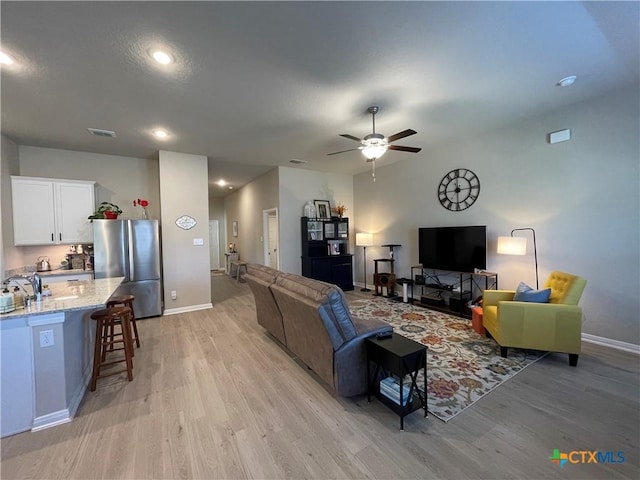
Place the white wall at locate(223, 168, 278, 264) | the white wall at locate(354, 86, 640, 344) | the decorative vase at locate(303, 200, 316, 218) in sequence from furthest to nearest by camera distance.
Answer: the white wall at locate(223, 168, 278, 264) < the decorative vase at locate(303, 200, 316, 218) < the white wall at locate(354, 86, 640, 344)

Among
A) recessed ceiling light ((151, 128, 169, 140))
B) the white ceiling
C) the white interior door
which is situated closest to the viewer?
the white ceiling

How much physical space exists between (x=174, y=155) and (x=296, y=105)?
2.85 meters

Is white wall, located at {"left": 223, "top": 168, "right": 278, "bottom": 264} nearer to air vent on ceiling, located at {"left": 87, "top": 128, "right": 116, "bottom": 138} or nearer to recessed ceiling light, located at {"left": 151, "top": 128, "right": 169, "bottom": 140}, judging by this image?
recessed ceiling light, located at {"left": 151, "top": 128, "right": 169, "bottom": 140}

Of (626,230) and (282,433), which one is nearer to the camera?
(282,433)

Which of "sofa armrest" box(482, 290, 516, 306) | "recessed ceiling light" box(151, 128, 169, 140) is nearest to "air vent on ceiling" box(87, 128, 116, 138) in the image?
"recessed ceiling light" box(151, 128, 169, 140)

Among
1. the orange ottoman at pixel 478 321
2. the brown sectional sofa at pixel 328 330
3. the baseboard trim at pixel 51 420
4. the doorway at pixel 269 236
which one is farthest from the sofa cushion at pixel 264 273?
the doorway at pixel 269 236

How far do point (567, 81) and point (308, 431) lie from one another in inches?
164

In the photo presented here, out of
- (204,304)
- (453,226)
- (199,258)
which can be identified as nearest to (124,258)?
(199,258)

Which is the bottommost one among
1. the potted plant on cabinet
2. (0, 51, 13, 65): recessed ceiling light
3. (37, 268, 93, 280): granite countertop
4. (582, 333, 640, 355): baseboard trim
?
(582, 333, 640, 355): baseboard trim

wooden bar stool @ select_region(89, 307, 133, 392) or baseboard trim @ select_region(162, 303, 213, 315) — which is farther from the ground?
wooden bar stool @ select_region(89, 307, 133, 392)

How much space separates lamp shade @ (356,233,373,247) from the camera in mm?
6277

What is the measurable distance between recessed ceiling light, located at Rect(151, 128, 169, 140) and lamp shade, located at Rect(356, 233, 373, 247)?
428 cm

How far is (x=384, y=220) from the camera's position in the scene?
6.22 meters

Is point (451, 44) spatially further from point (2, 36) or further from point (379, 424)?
point (2, 36)
